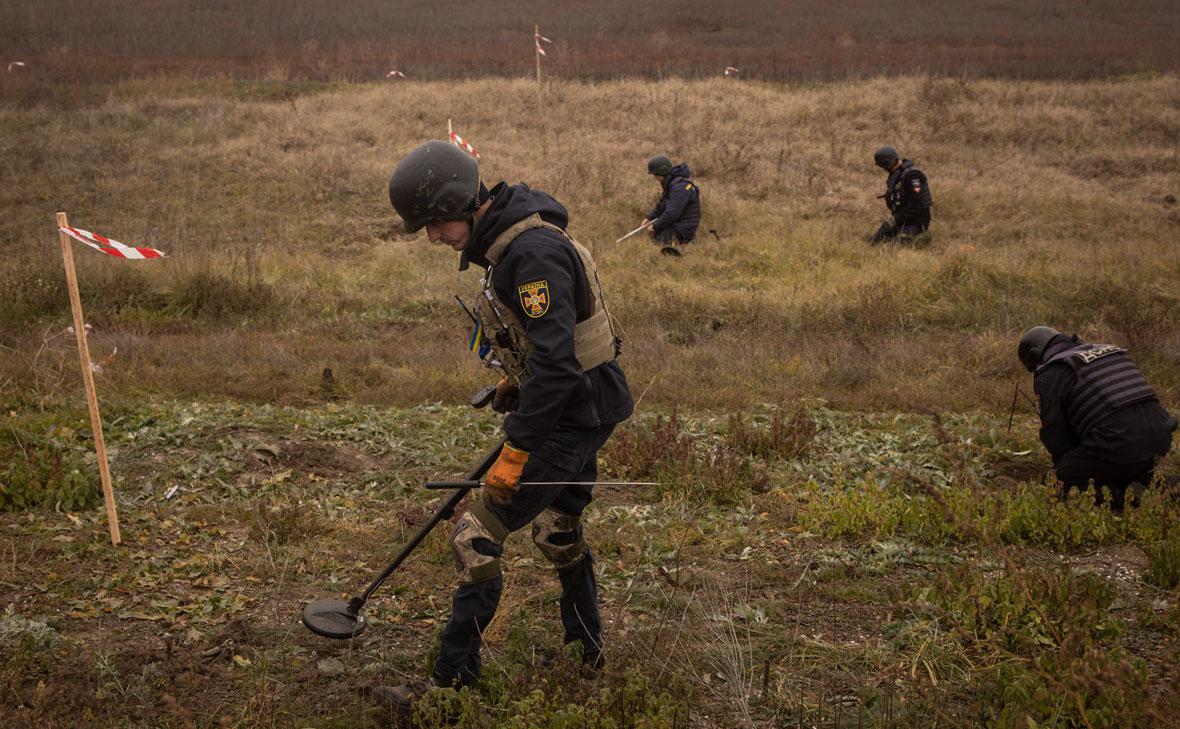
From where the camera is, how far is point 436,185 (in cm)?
382

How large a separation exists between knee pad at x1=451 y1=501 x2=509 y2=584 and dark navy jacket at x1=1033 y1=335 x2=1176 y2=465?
4.15 metres

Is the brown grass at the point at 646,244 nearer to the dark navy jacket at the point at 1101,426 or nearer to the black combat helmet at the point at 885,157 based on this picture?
the black combat helmet at the point at 885,157

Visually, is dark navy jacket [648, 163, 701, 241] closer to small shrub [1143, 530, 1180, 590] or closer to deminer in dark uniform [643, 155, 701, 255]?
deminer in dark uniform [643, 155, 701, 255]

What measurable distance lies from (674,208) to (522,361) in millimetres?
11490

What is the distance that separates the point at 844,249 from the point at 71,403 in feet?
36.3

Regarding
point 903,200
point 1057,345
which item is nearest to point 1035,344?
point 1057,345

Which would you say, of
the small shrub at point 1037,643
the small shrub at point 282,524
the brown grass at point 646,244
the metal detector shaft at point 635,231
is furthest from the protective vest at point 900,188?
the small shrub at point 282,524

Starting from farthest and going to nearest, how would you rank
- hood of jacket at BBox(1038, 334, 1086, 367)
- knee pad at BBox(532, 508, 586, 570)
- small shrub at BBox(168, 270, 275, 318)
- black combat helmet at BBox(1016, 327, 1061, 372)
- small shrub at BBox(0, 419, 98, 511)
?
small shrub at BBox(168, 270, 275, 318), black combat helmet at BBox(1016, 327, 1061, 372), hood of jacket at BBox(1038, 334, 1086, 367), small shrub at BBox(0, 419, 98, 511), knee pad at BBox(532, 508, 586, 570)

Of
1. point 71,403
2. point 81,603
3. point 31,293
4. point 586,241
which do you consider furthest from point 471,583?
point 586,241

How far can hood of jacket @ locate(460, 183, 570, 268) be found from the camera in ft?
12.5

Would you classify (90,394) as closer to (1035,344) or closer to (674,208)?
(1035,344)

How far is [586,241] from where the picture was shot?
15.5 metres

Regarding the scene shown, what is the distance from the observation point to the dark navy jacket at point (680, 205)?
15.2 metres

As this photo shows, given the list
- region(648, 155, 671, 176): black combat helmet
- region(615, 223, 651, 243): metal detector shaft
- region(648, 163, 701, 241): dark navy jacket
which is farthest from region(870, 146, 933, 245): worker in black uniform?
region(615, 223, 651, 243): metal detector shaft
